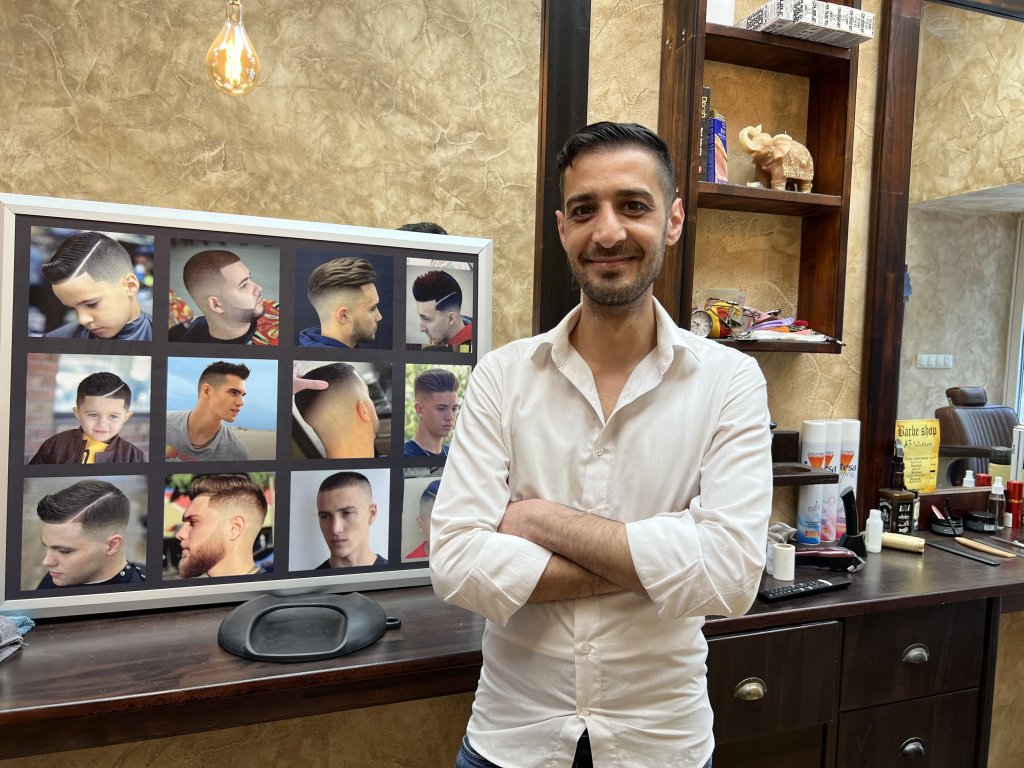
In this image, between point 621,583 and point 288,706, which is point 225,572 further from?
point 621,583

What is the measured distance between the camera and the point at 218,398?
1529 millimetres

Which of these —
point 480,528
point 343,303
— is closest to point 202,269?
point 343,303

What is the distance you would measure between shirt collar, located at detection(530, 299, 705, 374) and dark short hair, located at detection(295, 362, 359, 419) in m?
0.51

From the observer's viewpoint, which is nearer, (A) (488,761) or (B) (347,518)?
(A) (488,761)

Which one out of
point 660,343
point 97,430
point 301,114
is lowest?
point 97,430

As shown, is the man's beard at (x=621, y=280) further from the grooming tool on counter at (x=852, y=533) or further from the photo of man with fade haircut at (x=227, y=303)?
the grooming tool on counter at (x=852, y=533)

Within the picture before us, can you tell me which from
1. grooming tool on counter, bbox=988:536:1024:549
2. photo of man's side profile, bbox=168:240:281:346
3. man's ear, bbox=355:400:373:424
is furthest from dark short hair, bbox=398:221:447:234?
grooming tool on counter, bbox=988:536:1024:549

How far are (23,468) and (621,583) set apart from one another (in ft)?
4.13

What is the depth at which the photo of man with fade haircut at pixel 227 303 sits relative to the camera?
1.52 m

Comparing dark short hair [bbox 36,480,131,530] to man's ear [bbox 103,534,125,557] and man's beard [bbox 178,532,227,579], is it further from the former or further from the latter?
man's beard [bbox 178,532,227,579]

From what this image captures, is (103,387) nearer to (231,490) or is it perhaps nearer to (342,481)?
(231,490)

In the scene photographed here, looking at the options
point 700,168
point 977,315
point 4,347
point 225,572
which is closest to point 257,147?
point 4,347

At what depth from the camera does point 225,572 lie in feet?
5.02

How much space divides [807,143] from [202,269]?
192 cm
